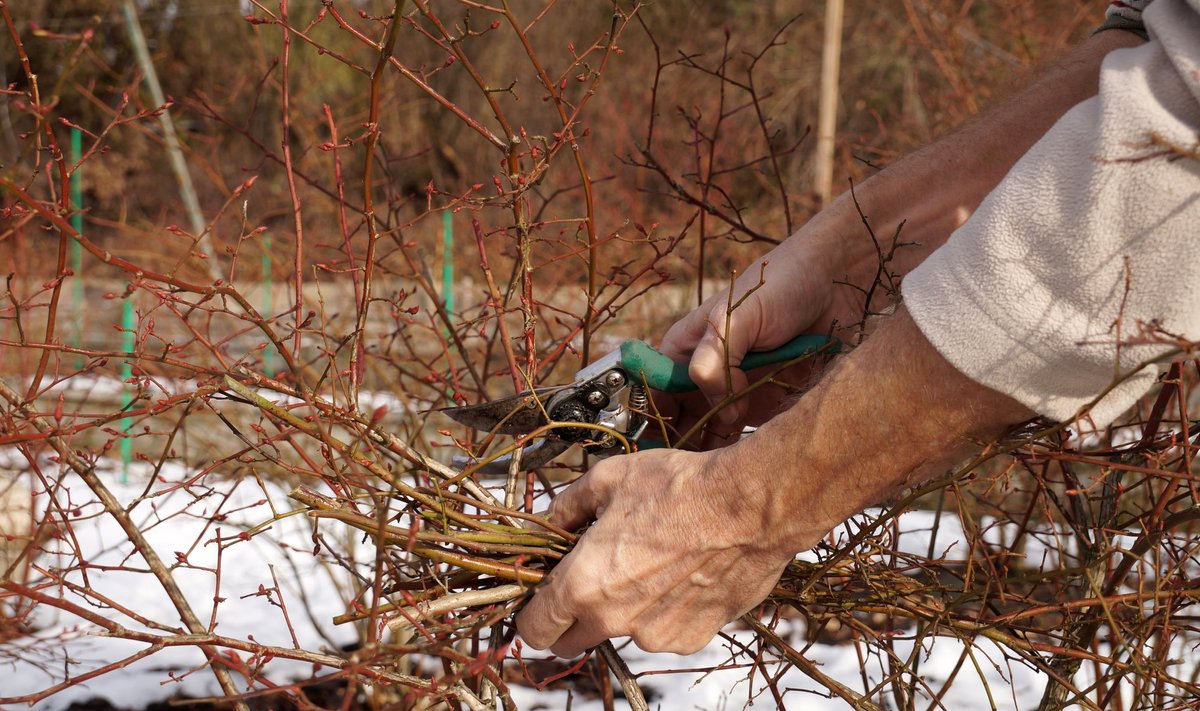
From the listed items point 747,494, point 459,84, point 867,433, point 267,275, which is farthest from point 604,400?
point 459,84

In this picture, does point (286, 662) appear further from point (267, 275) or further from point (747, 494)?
point (747, 494)

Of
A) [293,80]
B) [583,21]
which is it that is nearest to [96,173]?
[293,80]

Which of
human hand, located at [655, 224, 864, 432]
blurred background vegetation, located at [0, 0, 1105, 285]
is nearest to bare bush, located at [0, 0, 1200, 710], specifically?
human hand, located at [655, 224, 864, 432]

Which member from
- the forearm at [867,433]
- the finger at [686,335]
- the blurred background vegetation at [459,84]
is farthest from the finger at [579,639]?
the blurred background vegetation at [459,84]

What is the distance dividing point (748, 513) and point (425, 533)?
0.46m

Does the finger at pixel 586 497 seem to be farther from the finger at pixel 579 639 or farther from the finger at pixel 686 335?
the finger at pixel 686 335

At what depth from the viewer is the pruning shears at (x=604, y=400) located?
6.29 ft

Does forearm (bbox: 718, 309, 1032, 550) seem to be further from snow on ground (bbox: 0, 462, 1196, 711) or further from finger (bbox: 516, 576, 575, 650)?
snow on ground (bbox: 0, 462, 1196, 711)

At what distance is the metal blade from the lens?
1896mm

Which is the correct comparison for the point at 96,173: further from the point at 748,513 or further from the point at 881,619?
the point at 748,513

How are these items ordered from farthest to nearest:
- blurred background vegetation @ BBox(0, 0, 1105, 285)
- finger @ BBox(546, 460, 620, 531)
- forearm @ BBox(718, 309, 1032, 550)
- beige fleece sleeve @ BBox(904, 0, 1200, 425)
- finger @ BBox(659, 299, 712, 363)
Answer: blurred background vegetation @ BBox(0, 0, 1105, 285)
finger @ BBox(659, 299, 712, 363)
finger @ BBox(546, 460, 620, 531)
forearm @ BBox(718, 309, 1032, 550)
beige fleece sleeve @ BBox(904, 0, 1200, 425)

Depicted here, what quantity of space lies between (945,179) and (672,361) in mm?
632

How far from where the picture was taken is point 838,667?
13.0 feet

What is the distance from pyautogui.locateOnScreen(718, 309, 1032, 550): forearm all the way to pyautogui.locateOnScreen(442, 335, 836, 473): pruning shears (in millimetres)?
451
